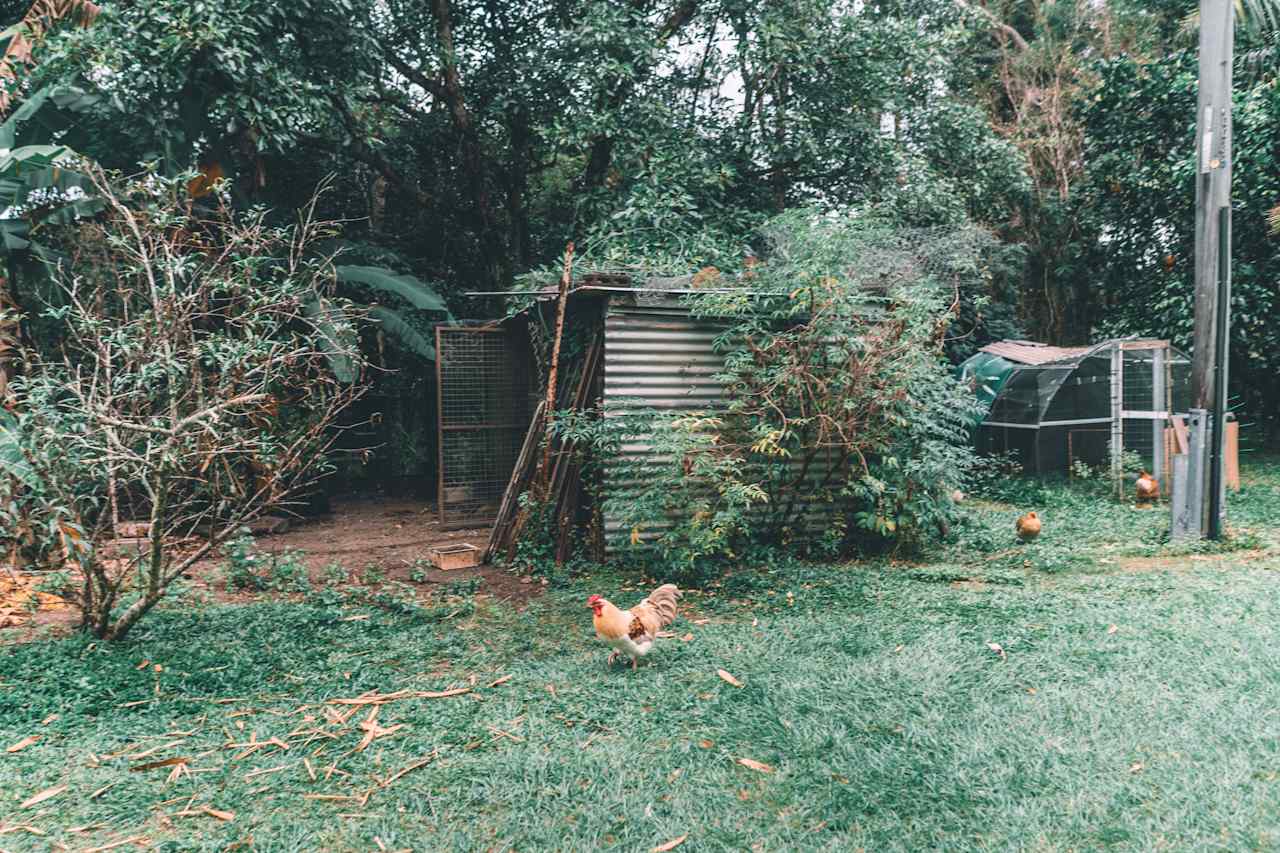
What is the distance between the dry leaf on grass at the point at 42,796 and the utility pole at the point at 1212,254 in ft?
27.1

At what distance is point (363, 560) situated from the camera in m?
7.43

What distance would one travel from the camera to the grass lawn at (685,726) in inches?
116

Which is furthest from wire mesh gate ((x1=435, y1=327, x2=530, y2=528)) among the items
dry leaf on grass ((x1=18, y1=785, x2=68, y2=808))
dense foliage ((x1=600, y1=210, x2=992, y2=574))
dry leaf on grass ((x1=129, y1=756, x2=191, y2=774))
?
dry leaf on grass ((x1=18, y1=785, x2=68, y2=808))

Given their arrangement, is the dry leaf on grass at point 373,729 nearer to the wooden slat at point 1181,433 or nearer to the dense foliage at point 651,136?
the dense foliage at point 651,136

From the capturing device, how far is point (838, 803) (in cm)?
306

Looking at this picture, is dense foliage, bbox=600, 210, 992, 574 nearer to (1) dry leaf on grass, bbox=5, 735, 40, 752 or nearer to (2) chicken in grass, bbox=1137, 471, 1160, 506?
(2) chicken in grass, bbox=1137, 471, 1160, 506

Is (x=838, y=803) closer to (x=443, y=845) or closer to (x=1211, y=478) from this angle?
(x=443, y=845)

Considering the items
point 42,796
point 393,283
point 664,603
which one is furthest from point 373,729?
point 393,283

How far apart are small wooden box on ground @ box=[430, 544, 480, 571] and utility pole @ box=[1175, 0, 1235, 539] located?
640 cm

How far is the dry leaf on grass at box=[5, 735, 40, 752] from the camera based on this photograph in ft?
11.9

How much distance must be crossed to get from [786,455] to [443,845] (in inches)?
164

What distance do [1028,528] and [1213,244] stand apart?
117 inches

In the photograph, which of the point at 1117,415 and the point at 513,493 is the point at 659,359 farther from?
the point at 1117,415

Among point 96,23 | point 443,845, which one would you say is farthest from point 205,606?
point 96,23
